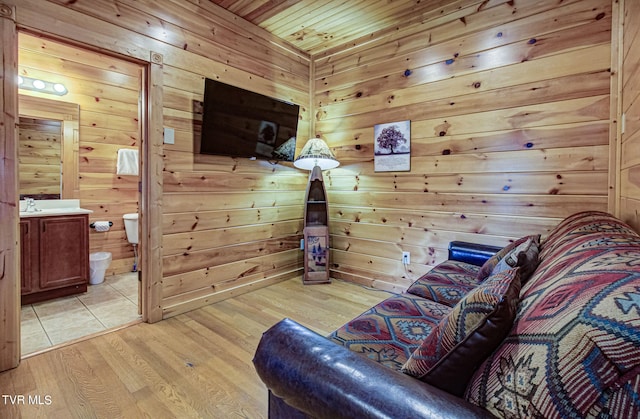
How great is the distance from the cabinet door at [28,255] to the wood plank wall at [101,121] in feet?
2.86

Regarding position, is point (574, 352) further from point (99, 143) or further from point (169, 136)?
point (99, 143)

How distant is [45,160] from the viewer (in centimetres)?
335

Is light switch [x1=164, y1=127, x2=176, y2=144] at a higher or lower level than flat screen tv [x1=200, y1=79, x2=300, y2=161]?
lower

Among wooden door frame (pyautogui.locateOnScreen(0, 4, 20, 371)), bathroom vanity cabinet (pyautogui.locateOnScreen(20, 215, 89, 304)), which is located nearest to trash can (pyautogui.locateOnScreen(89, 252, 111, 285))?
bathroom vanity cabinet (pyautogui.locateOnScreen(20, 215, 89, 304))

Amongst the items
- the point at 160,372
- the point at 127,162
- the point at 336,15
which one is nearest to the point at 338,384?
the point at 160,372

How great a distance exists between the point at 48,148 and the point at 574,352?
4.50 m

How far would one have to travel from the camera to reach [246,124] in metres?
2.94

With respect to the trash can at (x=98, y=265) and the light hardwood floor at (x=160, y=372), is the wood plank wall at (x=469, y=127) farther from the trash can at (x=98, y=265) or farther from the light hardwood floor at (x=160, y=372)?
the trash can at (x=98, y=265)

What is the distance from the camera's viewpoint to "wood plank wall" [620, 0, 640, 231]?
1.56 metres

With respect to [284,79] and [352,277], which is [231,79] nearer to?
[284,79]

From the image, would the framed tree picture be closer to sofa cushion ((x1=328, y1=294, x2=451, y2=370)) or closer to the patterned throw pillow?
sofa cushion ((x1=328, y1=294, x2=451, y2=370))

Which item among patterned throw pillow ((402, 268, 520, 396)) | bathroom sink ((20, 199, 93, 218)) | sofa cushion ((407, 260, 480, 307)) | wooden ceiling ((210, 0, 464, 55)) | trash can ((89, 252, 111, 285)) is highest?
wooden ceiling ((210, 0, 464, 55))

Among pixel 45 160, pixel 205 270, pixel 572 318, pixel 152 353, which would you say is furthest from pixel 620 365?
pixel 45 160

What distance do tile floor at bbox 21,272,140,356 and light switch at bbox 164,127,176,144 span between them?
1.47 m
